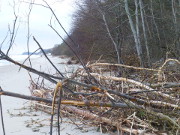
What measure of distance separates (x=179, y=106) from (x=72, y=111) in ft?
4.78

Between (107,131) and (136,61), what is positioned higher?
(136,61)

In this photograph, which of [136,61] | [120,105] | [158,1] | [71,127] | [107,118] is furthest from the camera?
[158,1]

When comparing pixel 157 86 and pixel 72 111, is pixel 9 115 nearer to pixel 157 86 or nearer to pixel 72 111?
pixel 72 111

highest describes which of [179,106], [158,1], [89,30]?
[158,1]

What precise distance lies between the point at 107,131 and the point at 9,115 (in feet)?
6.83

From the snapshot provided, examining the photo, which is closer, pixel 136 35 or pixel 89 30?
pixel 136 35

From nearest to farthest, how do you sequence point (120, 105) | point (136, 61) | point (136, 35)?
point (120, 105)
point (136, 61)
point (136, 35)

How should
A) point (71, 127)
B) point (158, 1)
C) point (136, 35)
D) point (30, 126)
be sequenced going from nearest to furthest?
1. point (71, 127)
2. point (30, 126)
3. point (136, 35)
4. point (158, 1)

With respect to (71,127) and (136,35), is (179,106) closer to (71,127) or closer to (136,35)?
(71,127)

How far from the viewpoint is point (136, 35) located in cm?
994

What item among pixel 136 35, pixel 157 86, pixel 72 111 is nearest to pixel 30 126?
pixel 72 111

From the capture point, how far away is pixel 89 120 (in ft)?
10.6

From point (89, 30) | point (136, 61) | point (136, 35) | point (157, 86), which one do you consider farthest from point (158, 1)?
point (157, 86)

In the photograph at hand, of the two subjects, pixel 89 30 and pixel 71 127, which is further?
pixel 89 30
